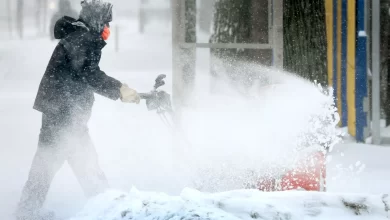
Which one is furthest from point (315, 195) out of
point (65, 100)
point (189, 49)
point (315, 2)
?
point (315, 2)

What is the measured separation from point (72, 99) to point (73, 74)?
0.20 m

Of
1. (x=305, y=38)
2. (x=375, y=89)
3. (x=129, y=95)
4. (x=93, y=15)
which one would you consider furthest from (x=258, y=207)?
(x=375, y=89)

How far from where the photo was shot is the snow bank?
11.3 feet

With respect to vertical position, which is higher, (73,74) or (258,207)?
(73,74)

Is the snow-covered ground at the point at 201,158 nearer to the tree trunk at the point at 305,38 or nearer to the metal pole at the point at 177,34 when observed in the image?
the tree trunk at the point at 305,38

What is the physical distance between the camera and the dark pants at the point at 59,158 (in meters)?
4.43

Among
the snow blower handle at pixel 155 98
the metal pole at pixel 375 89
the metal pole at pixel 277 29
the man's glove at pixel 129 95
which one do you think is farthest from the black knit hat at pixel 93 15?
the metal pole at pixel 375 89

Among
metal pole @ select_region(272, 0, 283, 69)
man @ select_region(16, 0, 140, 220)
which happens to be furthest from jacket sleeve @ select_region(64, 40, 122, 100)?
metal pole @ select_region(272, 0, 283, 69)

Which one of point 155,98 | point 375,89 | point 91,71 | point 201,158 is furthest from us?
point 375,89

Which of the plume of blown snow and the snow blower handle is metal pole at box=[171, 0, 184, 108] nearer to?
the plume of blown snow

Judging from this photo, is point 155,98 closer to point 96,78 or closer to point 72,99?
point 96,78

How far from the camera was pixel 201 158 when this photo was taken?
5.17 metres

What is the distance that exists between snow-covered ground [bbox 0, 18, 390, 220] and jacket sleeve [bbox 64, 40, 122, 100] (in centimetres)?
77

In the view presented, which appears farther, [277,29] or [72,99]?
[277,29]
